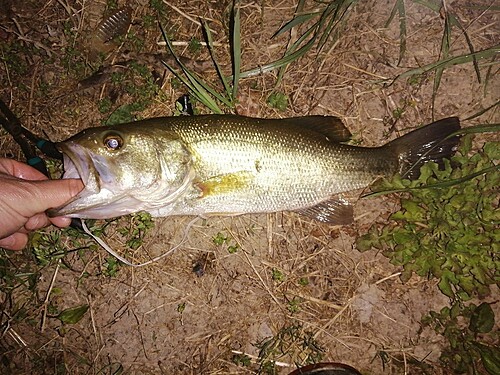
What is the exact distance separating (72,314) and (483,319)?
3.75 m

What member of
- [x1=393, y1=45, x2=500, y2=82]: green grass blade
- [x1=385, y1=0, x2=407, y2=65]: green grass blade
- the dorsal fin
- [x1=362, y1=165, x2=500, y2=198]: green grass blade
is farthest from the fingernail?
[x1=385, y1=0, x2=407, y2=65]: green grass blade

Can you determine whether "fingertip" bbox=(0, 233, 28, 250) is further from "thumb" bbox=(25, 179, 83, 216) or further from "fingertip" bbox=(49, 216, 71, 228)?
"thumb" bbox=(25, 179, 83, 216)

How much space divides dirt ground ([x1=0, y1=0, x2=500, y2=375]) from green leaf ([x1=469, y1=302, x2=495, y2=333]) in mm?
210

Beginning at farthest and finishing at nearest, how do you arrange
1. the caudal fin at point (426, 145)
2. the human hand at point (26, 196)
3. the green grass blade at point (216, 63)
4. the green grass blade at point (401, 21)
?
1. the green grass blade at point (401, 21)
2. the green grass blade at point (216, 63)
3. the caudal fin at point (426, 145)
4. the human hand at point (26, 196)

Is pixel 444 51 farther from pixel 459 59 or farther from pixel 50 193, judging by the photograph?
pixel 50 193

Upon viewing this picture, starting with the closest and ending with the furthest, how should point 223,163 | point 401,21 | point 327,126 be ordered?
point 223,163 → point 327,126 → point 401,21

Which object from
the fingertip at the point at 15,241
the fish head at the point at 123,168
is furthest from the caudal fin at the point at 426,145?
the fingertip at the point at 15,241

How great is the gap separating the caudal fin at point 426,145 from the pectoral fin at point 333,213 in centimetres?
57

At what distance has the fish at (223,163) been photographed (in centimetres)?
277

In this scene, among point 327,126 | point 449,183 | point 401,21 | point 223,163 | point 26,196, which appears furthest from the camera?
point 401,21

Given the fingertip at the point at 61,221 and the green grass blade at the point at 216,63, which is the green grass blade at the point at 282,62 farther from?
the fingertip at the point at 61,221

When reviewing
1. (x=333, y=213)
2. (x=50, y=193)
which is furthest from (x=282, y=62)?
(x=50, y=193)

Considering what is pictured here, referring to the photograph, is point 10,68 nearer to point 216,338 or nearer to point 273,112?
point 273,112

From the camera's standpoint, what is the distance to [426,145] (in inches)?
129
